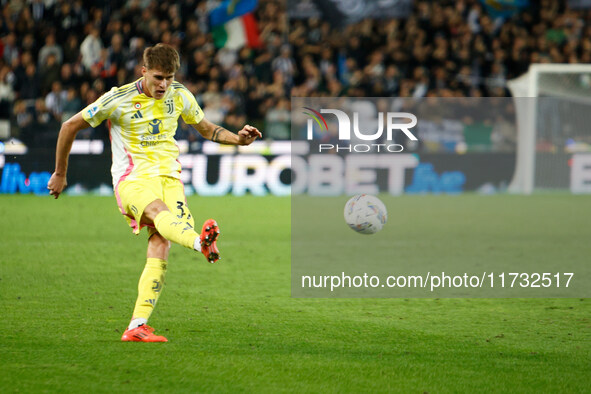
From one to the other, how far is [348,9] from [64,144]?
45.0 ft

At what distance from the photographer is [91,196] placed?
15.4 metres

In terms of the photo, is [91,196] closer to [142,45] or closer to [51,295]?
[142,45]

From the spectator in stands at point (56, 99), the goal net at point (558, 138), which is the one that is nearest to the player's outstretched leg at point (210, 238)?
the goal net at point (558, 138)

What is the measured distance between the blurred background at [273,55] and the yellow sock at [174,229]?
10.7 m

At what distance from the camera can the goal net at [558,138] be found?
15.7 metres

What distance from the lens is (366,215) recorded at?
23.8 ft

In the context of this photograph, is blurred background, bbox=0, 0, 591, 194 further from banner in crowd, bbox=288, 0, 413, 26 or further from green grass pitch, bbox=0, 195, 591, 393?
green grass pitch, bbox=0, 195, 591, 393

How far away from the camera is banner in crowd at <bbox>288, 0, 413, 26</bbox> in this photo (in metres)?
18.1

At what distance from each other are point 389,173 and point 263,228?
10.6ft

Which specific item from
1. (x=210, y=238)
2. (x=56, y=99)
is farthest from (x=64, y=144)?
(x=56, y=99)

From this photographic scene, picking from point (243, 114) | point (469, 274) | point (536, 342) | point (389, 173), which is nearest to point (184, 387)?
point (536, 342)

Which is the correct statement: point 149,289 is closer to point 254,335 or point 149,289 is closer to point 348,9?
point 254,335

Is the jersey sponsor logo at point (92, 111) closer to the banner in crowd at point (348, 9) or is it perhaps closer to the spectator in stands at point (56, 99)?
the spectator in stands at point (56, 99)

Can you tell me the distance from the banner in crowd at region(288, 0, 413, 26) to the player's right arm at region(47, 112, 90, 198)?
13.6 meters
